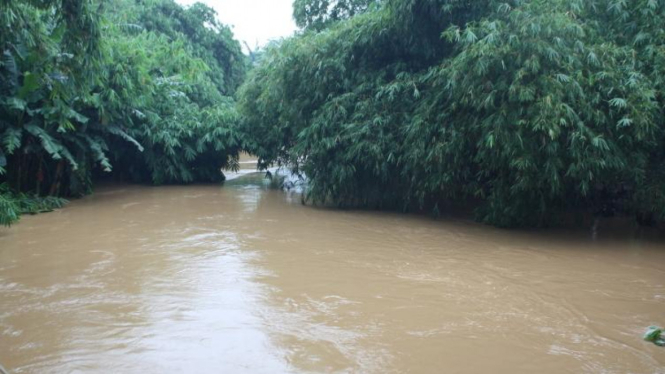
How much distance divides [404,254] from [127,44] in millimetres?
8915

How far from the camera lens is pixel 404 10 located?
10.1 meters

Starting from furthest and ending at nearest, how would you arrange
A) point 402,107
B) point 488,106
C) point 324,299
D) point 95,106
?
1. point 95,106
2. point 402,107
3. point 488,106
4. point 324,299

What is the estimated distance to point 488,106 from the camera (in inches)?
338

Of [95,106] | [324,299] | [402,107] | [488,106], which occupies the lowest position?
[324,299]

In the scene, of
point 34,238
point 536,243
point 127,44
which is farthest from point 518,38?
point 127,44

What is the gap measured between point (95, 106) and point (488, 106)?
8.36 metres

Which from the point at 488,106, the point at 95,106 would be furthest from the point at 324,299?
the point at 95,106

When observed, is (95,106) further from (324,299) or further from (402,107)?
(324,299)

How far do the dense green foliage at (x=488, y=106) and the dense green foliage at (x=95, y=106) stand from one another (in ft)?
12.3

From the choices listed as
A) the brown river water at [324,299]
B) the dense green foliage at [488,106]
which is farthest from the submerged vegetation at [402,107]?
the brown river water at [324,299]

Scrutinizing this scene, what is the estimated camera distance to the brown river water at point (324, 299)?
14.0ft

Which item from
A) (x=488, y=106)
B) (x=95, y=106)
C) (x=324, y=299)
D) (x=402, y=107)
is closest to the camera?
(x=324, y=299)

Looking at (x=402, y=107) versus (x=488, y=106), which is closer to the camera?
(x=488, y=106)

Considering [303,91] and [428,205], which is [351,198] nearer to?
[428,205]
